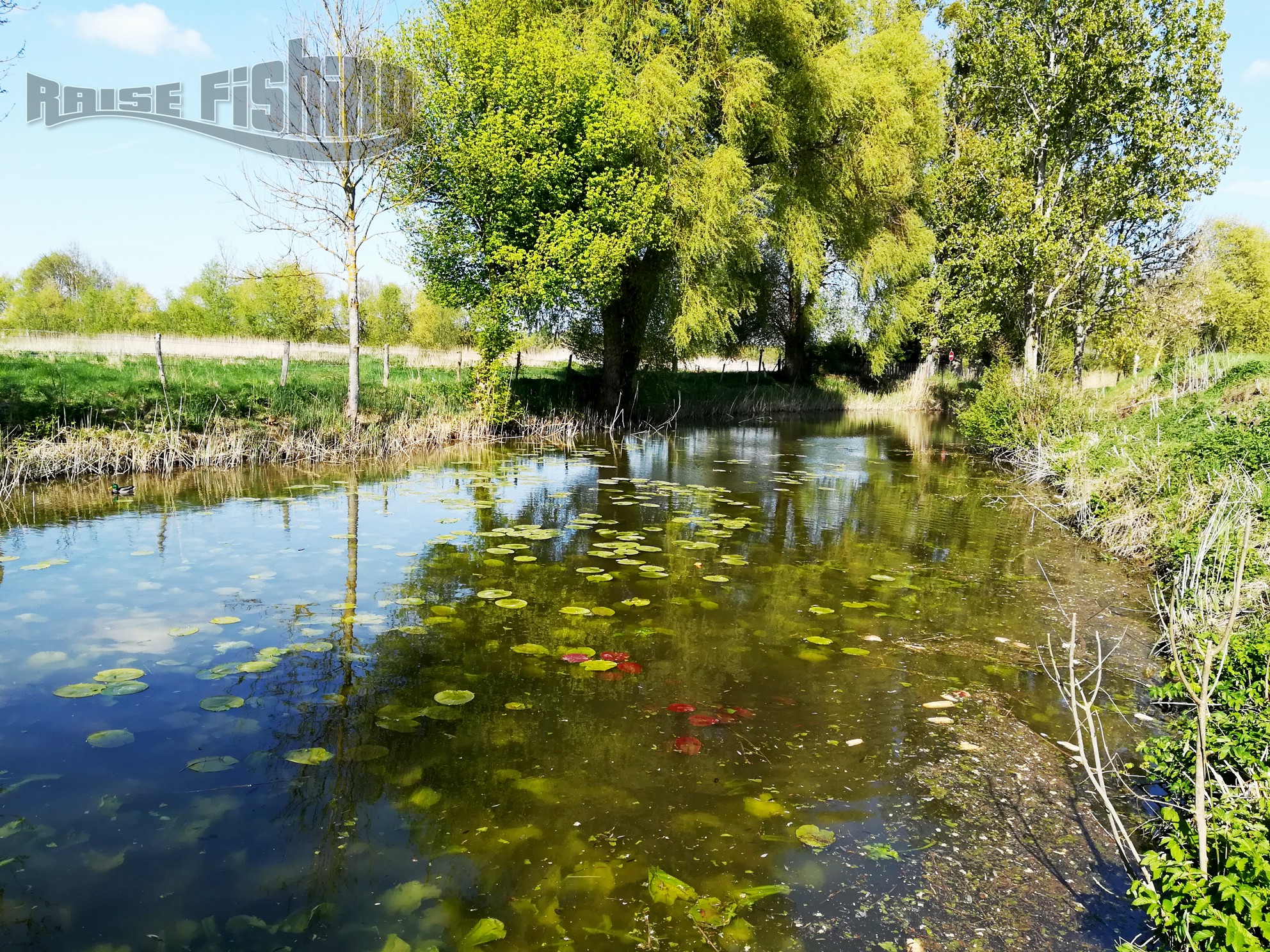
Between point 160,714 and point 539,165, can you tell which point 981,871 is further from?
point 539,165

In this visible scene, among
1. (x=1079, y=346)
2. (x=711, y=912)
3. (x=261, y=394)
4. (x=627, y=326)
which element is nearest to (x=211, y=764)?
(x=711, y=912)

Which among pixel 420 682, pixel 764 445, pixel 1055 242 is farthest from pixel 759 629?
pixel 1055 242

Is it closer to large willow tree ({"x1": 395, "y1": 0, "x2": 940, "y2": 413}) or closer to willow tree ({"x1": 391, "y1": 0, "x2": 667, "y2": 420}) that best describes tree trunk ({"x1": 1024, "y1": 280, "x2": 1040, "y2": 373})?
large willow tree ({"x1": 395, "y1": 0, "x2": 940, "y2": 413})

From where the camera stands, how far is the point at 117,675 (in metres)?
4.68

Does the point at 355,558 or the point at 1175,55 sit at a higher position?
the point at 1175,55

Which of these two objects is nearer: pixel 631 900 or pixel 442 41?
pixel 631 900

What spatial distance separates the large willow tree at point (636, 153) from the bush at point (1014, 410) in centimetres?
605

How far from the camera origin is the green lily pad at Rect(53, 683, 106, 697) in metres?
4.43

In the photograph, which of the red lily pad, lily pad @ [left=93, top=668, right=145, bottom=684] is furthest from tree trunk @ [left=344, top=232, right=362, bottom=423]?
the red lily pad

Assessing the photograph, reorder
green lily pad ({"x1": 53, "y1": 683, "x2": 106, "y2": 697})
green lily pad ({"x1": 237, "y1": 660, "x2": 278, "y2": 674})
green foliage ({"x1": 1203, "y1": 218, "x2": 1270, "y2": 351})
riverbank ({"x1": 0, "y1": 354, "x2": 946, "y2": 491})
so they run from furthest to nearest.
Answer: green foliage ({"x1": 1203, "y1": 218, "x2": 1270, "y2": 351}) < riverbank ({"x1": 0, "y1": 354, "x2": 946, "y2": 491}) < green lily pad ({"x1": 237, "y1": 660, "x2": 278, "y2": 674}) < green lily pad ({"x1": 53, "y1": 683, "x2": 106, "y2": 697})

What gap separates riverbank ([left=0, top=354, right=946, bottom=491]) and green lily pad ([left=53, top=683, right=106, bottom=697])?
22.9 feet

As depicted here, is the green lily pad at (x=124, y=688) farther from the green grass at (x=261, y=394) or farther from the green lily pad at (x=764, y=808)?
the green grass at (x=261, y=394)

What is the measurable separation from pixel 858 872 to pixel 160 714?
369 centimetres

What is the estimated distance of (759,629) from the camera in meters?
5.82
